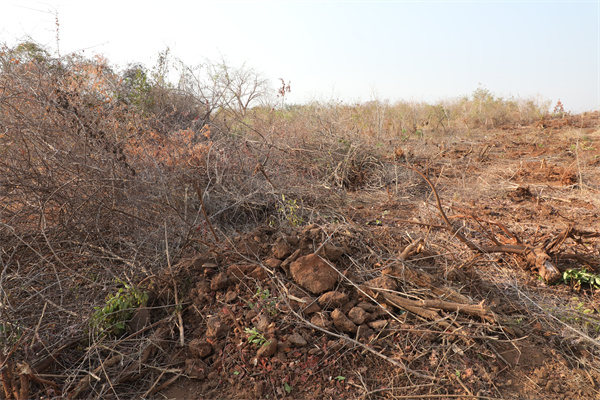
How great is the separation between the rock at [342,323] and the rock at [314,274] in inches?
9.3

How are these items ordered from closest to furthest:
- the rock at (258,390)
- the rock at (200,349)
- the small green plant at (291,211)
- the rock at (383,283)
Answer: the rock at (258,390)
the rock at (200,349)
the rock at (383,283)
the small green plant at (291,211)

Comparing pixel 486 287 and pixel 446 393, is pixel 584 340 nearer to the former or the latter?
pixel 486 287

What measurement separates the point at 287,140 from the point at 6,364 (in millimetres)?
4819

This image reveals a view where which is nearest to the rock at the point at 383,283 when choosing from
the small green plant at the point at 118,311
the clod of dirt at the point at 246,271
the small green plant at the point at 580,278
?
the clod of dirt at the point at 246,271

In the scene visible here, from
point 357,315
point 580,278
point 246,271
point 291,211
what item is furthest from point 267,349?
point 580,278

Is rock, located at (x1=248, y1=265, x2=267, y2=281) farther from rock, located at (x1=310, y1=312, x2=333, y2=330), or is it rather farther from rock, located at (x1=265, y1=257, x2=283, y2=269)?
rock, located at (x1=310, y1=312, x2=333, y2=330)

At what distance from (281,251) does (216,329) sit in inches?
28.2

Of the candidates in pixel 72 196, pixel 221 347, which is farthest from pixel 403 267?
pixel 72 196

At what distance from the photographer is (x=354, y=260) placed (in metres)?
2.68

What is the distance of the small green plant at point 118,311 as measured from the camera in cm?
221

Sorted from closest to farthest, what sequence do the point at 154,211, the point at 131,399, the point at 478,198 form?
the point at 131,399 → the point at 154,211 → the point at 478,198

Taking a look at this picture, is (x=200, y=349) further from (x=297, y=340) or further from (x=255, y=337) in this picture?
(x=297, y=340)

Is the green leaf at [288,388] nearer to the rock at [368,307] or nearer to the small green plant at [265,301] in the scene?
the small green plant at [265,301]

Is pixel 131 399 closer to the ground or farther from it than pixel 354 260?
closer to the ground
